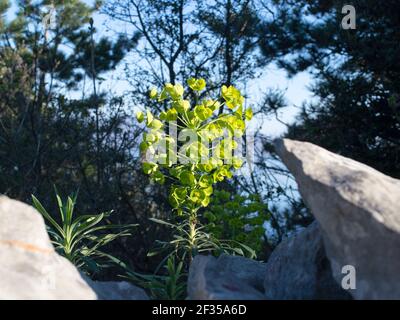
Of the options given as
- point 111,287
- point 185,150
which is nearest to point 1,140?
point 185,150

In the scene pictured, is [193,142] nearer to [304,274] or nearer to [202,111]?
[202,111]

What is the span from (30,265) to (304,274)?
1.19 metres

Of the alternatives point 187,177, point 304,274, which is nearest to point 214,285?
point 304,274

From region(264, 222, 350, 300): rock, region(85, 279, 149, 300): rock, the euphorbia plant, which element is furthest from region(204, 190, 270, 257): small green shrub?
region(85, 279, 149, 300): rock

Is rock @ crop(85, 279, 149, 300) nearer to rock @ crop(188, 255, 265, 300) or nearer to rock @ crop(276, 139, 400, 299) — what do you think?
rock @ crop(188, 255, 265, 300)

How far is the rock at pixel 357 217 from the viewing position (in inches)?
82.1

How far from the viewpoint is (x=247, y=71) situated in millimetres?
7852

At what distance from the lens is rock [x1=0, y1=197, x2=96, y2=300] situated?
2049 millimetres

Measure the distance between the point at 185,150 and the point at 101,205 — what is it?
383 centimetres

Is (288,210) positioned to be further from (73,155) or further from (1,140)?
(1,140)

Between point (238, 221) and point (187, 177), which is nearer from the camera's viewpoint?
point (187, 177)

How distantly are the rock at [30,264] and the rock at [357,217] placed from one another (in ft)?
3.05

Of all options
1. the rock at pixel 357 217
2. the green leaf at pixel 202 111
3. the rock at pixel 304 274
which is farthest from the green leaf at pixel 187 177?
the rock at pixel 357 217

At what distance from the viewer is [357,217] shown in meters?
2.12
